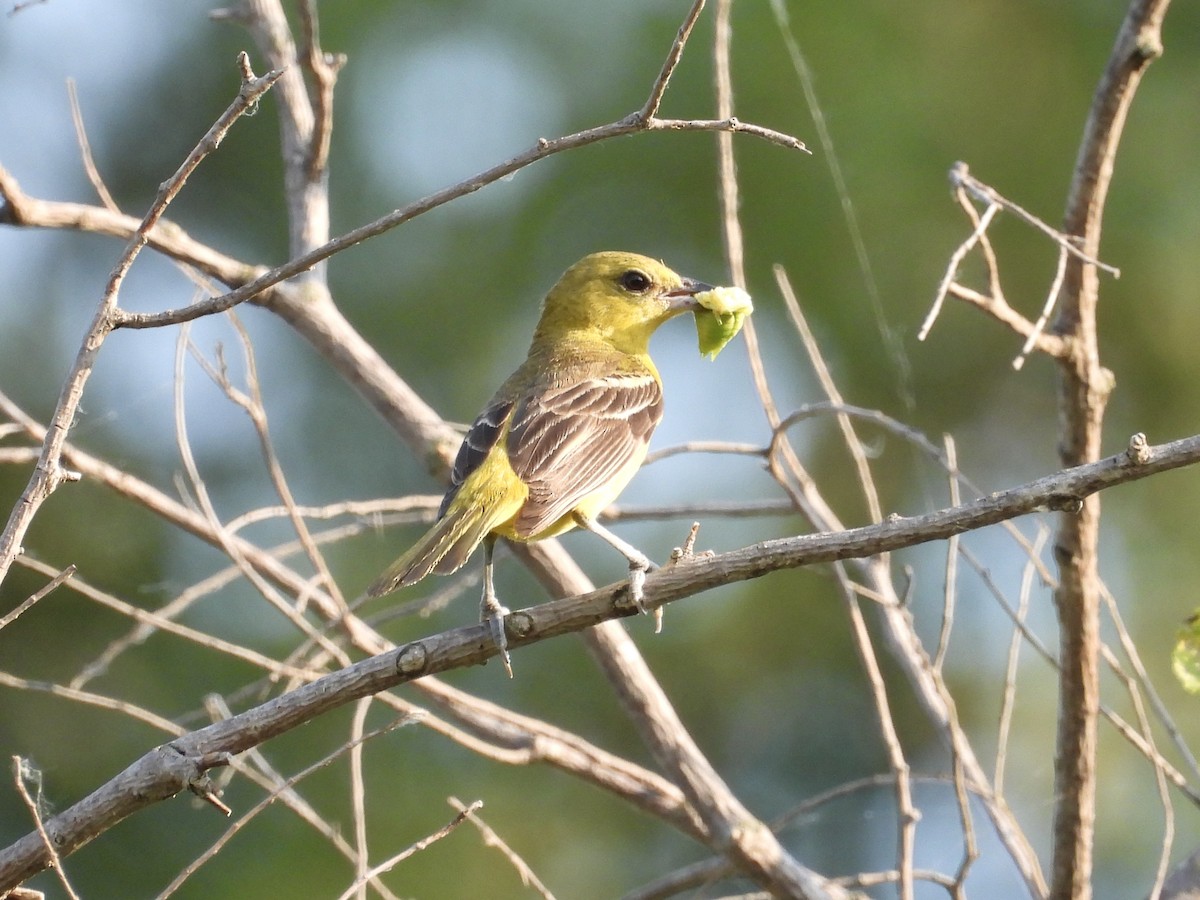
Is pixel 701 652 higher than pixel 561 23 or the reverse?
the reverse

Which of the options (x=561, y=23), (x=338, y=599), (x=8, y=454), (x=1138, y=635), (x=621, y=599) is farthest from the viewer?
(x=561, y=23)

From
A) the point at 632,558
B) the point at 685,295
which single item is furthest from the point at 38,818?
the point at 685,295

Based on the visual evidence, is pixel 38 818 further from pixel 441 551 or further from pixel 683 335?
pixel 683 335

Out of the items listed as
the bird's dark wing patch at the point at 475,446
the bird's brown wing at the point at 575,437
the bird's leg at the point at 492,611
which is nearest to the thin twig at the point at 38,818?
the bird's leg at the point at 492,611

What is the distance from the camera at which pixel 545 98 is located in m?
10.0

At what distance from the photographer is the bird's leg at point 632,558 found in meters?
2.94

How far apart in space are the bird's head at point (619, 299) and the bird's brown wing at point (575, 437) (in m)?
0.30

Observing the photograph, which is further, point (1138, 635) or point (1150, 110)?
point (1150, 110)

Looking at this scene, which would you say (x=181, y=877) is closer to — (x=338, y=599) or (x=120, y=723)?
(x=338, y=599)

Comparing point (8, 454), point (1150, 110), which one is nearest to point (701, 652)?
point (1150, 110)

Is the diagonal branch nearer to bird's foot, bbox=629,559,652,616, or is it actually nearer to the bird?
the bird

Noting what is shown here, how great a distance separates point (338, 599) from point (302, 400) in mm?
6191

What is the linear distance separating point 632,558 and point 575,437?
816mm

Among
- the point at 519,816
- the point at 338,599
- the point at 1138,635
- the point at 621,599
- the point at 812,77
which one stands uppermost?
the point at 812,77
